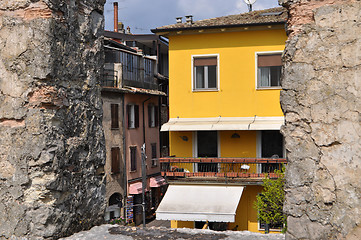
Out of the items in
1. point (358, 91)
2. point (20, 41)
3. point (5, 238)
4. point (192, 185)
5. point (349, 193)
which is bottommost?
point (192, 185)

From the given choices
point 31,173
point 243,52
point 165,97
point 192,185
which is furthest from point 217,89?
point 31,173

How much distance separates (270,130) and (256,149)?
34.0 inches

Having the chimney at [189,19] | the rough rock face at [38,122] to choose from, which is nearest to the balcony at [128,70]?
the chimney at [189,19]

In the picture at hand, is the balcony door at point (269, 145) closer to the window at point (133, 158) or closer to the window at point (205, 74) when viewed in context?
the window at point (205, 74)

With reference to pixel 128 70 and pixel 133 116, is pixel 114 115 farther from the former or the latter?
pixel 128 70

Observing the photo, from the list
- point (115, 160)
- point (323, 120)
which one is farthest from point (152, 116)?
point (323, 120)

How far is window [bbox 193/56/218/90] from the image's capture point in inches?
704

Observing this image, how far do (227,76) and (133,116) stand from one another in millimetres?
8805

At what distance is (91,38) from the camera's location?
4996 millimetres

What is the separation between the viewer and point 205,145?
18.0 m

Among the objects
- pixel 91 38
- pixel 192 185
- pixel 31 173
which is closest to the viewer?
pixel 31 173

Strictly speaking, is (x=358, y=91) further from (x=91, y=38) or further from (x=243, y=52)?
(x=243, y=52)

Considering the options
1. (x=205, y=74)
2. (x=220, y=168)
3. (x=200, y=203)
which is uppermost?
(x=205, y=74)

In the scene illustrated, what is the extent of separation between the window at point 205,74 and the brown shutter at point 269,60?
5.53ft
